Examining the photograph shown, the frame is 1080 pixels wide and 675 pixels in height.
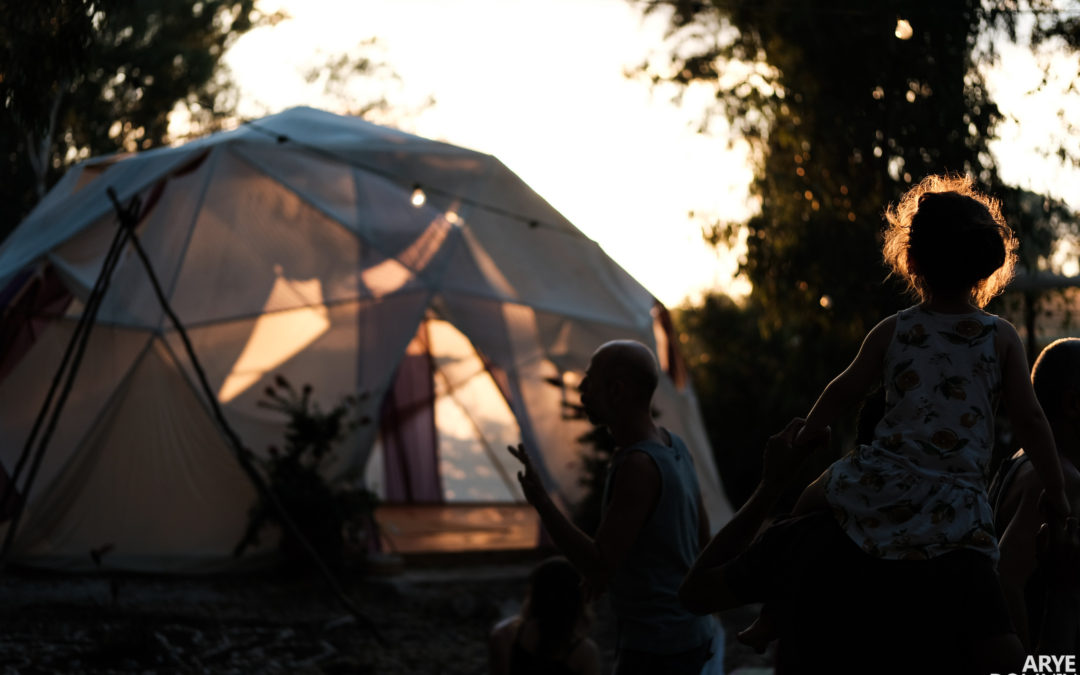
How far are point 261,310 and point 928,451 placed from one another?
9815 millimetres

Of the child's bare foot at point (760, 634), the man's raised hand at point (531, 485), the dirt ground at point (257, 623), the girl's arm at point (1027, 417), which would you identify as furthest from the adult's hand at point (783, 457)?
the dirt ground at point (257, 623)

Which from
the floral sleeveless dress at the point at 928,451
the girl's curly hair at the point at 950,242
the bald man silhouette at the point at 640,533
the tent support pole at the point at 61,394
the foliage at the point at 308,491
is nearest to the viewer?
the floral sleeveless dress at the point at 928,451

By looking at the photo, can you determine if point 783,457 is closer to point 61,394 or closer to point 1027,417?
point 1027,417

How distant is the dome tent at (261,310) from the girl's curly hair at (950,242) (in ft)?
28.8

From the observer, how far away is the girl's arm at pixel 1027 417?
2.00m

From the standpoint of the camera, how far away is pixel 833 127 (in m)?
12.3

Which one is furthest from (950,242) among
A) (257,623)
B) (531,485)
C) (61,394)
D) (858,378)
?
(61,394)

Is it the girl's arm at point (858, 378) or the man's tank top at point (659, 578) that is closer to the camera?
the girl's arm at point (858, 378)

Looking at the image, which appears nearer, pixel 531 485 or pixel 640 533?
pixel 531 485

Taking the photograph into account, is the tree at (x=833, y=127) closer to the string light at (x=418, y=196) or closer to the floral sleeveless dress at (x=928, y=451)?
the string light at (x=418, y=196)

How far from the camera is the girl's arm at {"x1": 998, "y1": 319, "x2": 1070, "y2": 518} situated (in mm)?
1999

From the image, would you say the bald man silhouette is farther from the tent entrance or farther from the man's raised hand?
the tent entrance

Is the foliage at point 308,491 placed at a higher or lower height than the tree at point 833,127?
lower

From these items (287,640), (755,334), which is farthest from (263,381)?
(755,334)
